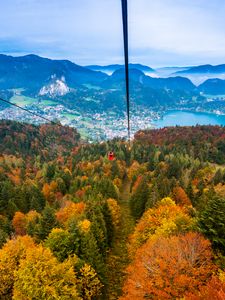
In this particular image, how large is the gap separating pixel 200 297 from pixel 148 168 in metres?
96.3

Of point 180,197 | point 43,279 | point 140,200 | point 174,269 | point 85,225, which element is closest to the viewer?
point 174,269

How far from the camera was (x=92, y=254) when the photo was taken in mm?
43594

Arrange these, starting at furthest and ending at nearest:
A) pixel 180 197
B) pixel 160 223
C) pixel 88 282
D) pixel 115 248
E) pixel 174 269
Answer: pixel 180 197 < pixel 115 248 < pixel 160 223 < pixel 88 282 < pixel 174 269

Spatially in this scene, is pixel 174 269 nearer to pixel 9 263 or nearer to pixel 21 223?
pixel 9 263

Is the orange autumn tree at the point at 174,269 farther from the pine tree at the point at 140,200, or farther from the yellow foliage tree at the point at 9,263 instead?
the pine tree at the point at 140,200

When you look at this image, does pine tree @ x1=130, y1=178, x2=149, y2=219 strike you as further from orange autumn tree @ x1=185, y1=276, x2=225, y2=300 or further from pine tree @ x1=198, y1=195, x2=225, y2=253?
orange autumn tree @ x1=185, y1=276, x2=225, y2=300

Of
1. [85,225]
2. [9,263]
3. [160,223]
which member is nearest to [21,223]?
[85,225]

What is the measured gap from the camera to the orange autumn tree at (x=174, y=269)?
97.6 feet

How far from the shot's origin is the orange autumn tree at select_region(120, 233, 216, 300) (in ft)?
97.6

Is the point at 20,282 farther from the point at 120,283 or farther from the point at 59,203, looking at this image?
the point at 59,203

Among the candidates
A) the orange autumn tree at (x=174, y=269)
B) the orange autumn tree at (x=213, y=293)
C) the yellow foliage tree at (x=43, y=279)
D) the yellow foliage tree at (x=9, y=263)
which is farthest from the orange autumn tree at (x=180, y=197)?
the orange autumn tree at (x=213, y=293)

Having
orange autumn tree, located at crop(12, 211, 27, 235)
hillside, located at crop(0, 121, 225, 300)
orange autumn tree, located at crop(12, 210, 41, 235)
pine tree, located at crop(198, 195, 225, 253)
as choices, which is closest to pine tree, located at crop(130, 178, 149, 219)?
hillside, located at crop(0, 121, 225, 300)

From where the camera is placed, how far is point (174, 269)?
31.2 meters

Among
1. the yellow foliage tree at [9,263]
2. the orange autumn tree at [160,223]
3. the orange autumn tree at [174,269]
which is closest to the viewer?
the orange autumn tree at [174,269]
